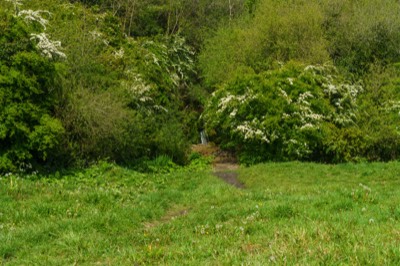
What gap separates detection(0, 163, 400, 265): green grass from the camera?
5012 mm

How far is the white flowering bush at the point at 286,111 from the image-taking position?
972 inches

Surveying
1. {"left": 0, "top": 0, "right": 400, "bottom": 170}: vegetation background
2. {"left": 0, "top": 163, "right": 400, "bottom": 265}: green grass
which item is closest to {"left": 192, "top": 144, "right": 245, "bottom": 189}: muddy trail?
{"left": 0, "top": 0, "right": 400, "bottom": 170}: vegetation background

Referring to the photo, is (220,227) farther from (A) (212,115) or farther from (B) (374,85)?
(B) (374,85)

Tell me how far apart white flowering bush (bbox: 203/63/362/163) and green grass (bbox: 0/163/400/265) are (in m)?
11.5

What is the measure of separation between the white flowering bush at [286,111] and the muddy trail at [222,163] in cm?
143

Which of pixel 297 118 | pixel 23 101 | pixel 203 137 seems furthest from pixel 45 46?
pixel 203 137

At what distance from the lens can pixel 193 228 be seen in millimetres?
7898

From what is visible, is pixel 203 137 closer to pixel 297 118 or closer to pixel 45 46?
pixel 297 118

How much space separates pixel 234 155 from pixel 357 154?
9.23m

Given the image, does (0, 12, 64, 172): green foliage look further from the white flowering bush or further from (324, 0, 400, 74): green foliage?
(324, 0, 400, 74): green foliage

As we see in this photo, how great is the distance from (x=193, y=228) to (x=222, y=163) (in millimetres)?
21391

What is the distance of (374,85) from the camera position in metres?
27.4

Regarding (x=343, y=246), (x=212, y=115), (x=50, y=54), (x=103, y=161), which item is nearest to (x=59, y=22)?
(x=50, y=54)

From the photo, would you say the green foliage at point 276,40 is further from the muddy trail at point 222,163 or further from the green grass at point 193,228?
the green grass at point 193,228
